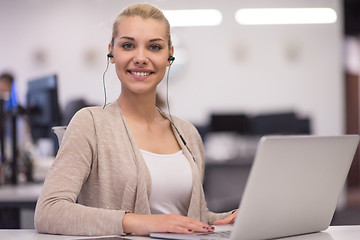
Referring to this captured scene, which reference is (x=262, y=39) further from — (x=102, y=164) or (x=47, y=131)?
(x=102, y=164)

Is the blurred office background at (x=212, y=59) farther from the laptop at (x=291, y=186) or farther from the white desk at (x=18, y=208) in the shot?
the laptop at (x=291, y=186)

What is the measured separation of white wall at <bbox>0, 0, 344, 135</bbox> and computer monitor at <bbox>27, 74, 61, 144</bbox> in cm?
457

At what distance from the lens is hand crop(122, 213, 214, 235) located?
1.52 meters

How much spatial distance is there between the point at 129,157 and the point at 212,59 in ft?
22.3

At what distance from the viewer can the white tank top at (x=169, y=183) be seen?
1.92 meters

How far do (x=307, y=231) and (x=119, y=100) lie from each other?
32.5 inches

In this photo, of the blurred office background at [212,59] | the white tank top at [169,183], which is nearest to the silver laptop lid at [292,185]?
the white tank top at [169,183]

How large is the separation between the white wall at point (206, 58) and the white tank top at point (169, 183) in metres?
6.54

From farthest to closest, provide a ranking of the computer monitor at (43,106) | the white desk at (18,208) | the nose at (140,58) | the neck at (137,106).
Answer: the computer monitor at (43,106) → the white desk at (18,208) → the neck at (137,106) → the nose at (140,58)

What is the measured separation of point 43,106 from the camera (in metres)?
3.69

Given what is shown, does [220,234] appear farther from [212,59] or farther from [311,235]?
[212,59]

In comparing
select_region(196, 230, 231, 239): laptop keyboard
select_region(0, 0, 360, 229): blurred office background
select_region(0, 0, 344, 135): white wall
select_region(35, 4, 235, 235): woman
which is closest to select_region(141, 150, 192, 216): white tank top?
select_region(35, 4, 235, 235): woman

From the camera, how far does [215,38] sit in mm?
8539

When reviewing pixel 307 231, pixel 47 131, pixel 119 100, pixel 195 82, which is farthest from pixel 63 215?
pixel 195 82
